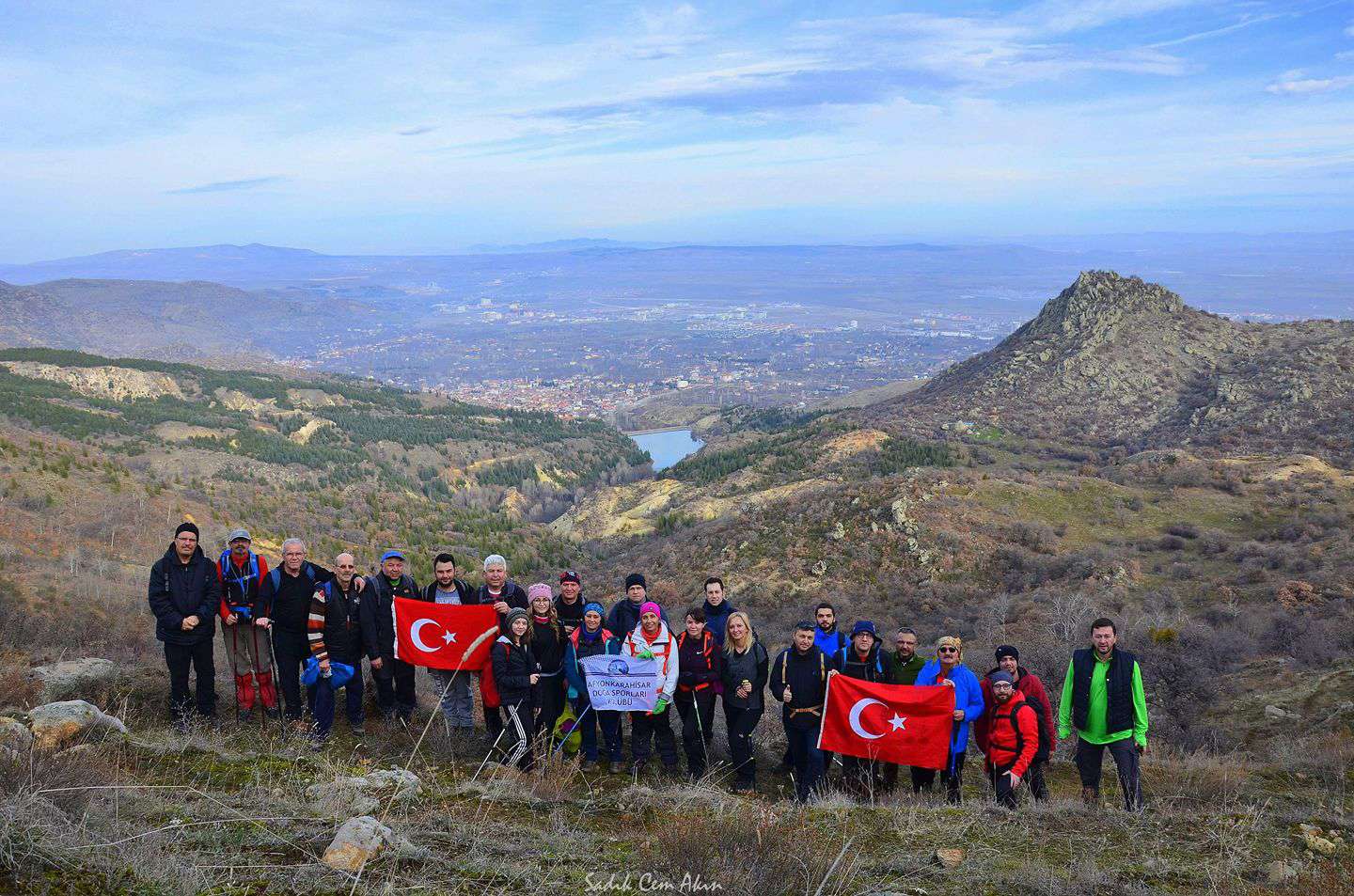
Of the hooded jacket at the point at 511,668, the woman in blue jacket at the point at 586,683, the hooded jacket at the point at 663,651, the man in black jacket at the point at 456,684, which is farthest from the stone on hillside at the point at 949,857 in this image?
the man in black jacket at the point at 456,684

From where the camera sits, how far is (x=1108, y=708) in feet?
25.0

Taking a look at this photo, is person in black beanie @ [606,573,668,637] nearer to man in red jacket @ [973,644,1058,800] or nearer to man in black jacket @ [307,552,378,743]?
man in black jacket @ [307,552,378,743]

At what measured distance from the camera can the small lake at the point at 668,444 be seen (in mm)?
113938

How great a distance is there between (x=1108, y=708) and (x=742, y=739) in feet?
11.7

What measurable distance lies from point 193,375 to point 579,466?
60.3 meters

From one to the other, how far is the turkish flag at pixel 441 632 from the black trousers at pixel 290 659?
101cm

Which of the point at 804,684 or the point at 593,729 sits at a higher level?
the point at 804,684

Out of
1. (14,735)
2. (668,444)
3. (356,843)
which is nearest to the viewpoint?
(356,843)

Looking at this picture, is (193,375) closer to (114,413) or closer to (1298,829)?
(114,413)

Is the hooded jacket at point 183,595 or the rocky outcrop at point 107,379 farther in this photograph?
the rocky outcrop at point 107,379

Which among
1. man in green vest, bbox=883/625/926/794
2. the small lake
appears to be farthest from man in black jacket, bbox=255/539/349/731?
the small lake

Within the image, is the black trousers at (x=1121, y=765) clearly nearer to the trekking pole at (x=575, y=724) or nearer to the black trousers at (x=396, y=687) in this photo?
the trekking pole at (x=575, y=724)

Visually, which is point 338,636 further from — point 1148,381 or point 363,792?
point 1148,381

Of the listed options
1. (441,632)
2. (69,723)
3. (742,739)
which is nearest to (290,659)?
(441,632)
